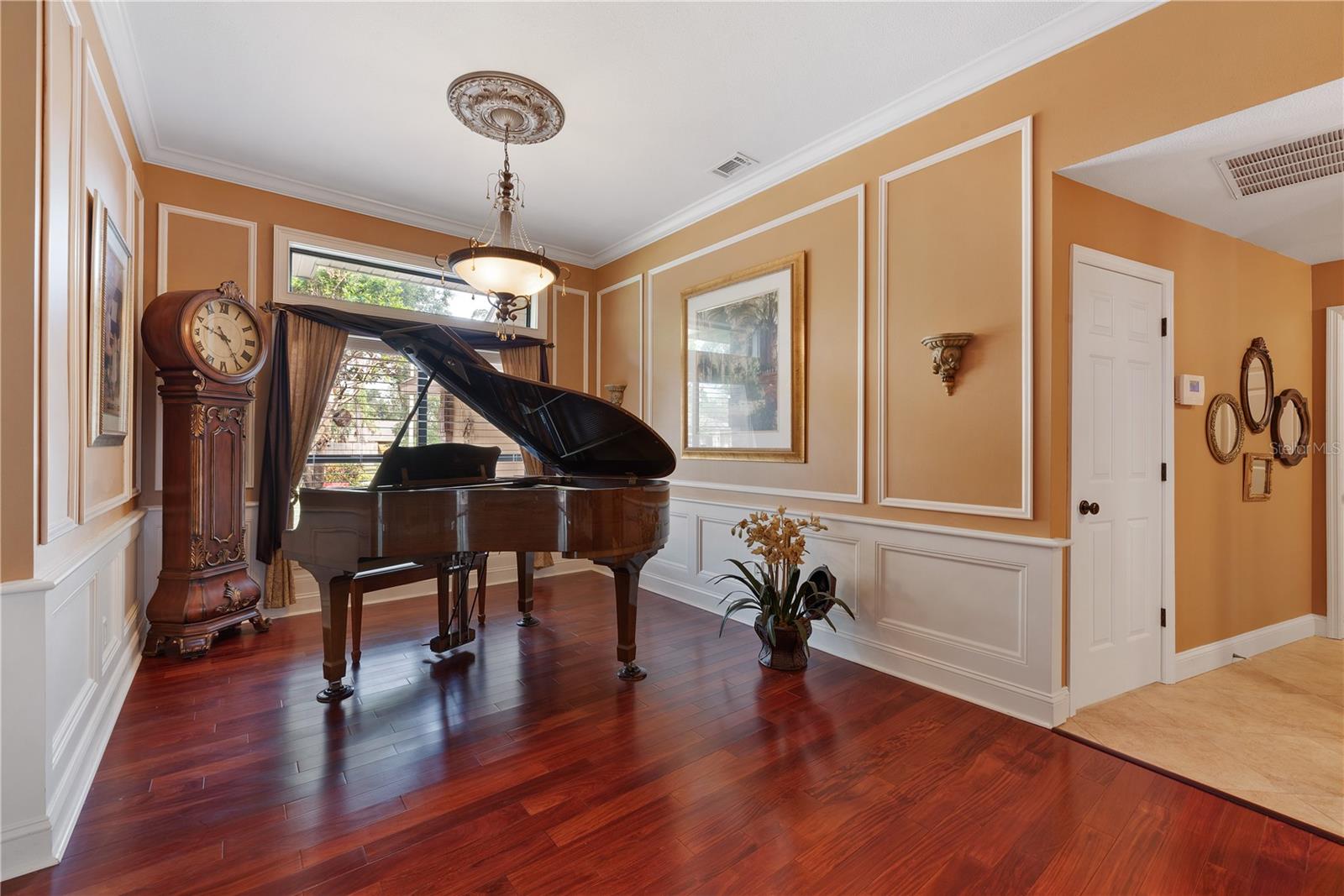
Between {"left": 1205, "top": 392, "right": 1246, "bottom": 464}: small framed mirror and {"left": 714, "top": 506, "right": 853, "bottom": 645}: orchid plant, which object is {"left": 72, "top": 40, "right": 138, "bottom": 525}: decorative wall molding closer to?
{"left": 714, "top": 506, "right": 853, "bottom": 645}: orchid plant

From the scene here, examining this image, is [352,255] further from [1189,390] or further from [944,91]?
[1189,390]

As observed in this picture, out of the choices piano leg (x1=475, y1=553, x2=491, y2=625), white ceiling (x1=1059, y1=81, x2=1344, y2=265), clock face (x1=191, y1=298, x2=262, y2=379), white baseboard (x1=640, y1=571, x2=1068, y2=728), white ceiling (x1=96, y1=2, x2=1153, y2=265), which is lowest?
white baseboard (x1=640, y1=571, x2=1068, y2=728)

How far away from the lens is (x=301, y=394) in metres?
4.02

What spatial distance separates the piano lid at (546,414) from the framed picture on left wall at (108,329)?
1044mm

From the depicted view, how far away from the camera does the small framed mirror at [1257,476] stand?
3.31 metres

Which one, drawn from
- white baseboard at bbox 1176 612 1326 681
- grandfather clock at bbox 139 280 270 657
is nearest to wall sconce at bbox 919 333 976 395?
white baseboard at bbox 1176 612 1326 681

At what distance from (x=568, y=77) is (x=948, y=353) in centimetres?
227

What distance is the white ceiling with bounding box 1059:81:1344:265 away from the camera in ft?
6.77

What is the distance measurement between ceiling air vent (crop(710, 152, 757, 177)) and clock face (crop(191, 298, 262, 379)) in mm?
3040

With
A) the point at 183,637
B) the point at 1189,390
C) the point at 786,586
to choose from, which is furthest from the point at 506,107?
the point at 1189,390

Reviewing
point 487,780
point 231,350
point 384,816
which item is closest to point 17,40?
point 231,350

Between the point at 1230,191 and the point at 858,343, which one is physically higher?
the point at 1230,191

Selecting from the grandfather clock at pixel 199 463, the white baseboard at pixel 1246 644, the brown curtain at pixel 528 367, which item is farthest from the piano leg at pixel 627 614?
the white baseboard at pixel 1246 644

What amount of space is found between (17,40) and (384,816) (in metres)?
2.50
